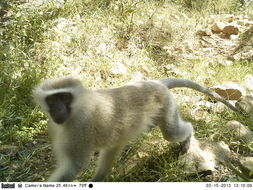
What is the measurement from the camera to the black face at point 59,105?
10.3 ft

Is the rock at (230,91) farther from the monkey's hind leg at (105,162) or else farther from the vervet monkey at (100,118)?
the monkey's hind leg at (105,162)

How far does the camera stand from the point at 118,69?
652 centimetres

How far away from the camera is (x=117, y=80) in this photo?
6293mm

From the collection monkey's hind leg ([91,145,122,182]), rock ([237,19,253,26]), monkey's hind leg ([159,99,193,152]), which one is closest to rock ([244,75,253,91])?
monkey's hind leg ([159,99,193,152])

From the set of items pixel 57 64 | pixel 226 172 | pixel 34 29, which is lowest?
pixel 226 172

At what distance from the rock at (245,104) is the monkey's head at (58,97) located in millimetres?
3219

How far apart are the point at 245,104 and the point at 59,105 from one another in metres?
3.48

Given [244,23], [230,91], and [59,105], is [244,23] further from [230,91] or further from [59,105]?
[59,105]

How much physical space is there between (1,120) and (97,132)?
202cm

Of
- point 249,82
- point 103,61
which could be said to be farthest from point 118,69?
point 249,82

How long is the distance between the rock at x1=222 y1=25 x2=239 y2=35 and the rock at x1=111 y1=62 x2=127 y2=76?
12.4 ft

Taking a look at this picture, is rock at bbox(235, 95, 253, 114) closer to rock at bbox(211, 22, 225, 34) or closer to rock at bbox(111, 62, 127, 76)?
rock at bbox(111, 62, 127, 76)

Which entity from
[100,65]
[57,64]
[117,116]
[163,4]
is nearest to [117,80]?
[100,65]

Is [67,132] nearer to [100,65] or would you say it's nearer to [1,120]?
[1,120]
